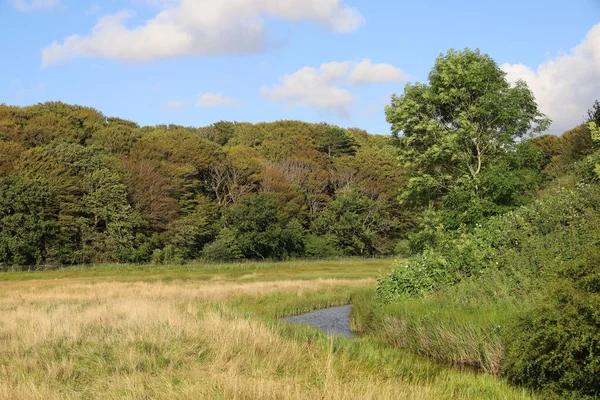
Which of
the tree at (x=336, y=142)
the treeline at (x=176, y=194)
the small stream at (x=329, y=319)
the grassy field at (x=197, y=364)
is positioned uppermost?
the tree at (x=336, y=142)

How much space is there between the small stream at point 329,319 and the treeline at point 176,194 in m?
27.3

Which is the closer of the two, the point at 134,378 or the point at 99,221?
the point at 134,378

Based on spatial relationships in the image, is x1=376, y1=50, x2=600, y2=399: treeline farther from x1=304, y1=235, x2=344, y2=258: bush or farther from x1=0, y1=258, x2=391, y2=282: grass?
x1=304, y1=235, x2=344, y2=258: bush

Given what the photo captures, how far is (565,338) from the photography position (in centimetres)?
933

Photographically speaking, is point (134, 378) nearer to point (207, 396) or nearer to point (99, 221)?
point (207, 396)

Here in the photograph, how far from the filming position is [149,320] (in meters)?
14.2

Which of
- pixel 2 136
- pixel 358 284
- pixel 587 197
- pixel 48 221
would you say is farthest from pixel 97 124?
pixel 587 197

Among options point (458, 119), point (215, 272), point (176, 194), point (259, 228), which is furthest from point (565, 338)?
point (176, 194)

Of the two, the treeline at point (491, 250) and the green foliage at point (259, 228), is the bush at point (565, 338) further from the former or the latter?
the green foliage at point (259, 228)

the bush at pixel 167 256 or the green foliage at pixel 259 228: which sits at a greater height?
the green foliage at pixel 259 228

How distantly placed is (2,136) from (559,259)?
6844 centimetres

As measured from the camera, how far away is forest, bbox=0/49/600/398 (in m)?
12.3

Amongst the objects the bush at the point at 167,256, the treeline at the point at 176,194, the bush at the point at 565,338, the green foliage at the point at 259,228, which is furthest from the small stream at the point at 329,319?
the green foliage at the point at 259,228

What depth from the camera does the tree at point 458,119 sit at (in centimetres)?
2927
